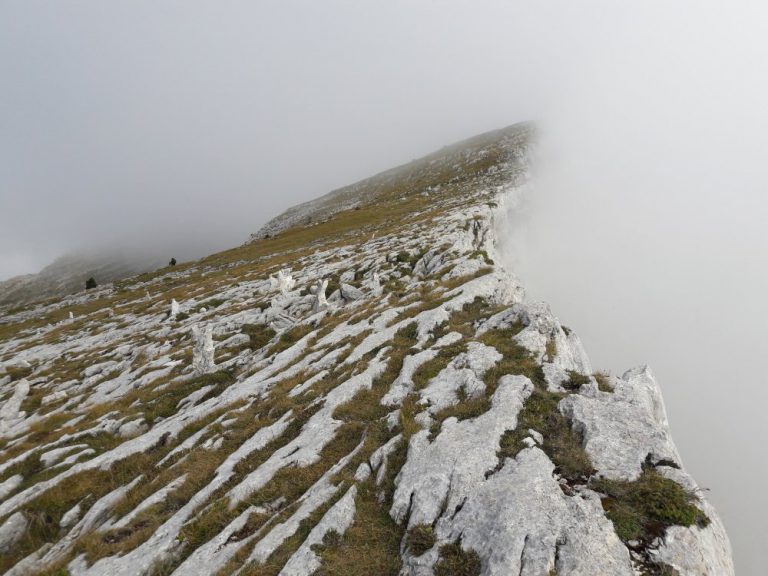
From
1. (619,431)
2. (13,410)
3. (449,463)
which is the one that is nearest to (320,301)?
(449,463)

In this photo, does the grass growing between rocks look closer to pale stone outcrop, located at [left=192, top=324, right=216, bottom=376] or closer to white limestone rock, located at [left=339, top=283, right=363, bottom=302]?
pale stone outcrop, located at [left=192, top=324, right=216, bottom=376]

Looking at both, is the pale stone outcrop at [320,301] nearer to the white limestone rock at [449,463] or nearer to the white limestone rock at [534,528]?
the white limestone rock at [449,463]

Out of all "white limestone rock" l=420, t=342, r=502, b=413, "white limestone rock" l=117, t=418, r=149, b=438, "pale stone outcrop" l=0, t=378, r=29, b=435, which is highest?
"pale stone outcrop" l=0, t=378, r=29, b=435

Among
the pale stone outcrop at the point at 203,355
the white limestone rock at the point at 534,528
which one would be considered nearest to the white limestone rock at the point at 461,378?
the white limestone rock at the point at 534,528

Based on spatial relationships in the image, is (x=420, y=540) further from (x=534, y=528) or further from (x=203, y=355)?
(x=203, y=355)

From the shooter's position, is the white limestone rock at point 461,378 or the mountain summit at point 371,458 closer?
the mountain summit at point 371,458

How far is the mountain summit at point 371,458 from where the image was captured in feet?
32.9

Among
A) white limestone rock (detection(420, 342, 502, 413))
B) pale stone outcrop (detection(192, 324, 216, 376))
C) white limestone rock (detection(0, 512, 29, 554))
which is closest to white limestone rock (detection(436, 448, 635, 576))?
white limestone rock (detection(420, 342, 502, 413))

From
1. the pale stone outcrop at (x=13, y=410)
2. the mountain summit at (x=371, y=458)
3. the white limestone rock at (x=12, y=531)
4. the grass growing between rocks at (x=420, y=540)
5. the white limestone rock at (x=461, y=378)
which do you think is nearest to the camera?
the mountain summit at (x=371, y=458)

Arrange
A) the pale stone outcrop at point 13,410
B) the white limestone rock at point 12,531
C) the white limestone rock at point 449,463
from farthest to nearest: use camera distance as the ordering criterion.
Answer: the pale stone outcrop at point 13,410 < the white limestone rock at point 12,531 < the white limestone rock at point 449,463

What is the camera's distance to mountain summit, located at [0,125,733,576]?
1003 centimetres

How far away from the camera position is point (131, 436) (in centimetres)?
2344

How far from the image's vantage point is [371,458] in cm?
1410

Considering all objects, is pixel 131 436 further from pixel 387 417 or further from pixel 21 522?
pixel 387 417
